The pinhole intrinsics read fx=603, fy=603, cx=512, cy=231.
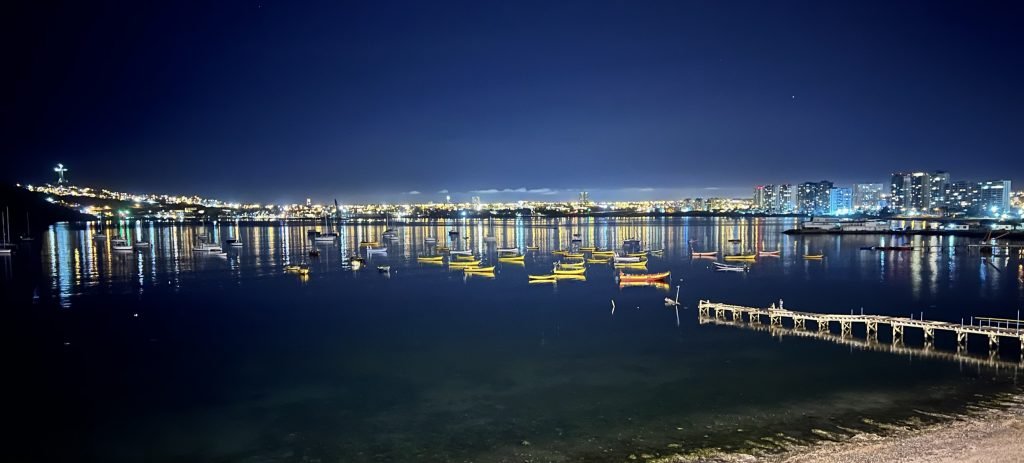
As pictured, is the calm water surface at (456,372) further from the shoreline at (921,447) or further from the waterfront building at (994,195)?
the waterfront building at (994,195)

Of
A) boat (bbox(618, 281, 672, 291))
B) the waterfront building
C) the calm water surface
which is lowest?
the calm water surface

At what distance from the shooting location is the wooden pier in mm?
20391

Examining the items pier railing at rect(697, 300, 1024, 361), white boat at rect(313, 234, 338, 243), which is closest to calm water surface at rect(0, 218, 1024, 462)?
pier railing at rect(697, 300, 1024, 361)

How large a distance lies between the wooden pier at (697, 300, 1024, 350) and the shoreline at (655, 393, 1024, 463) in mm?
7738

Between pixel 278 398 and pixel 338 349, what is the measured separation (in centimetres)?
607

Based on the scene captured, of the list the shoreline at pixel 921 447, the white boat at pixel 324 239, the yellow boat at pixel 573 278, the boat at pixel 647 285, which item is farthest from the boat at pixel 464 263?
the white boat at pixel 324 239

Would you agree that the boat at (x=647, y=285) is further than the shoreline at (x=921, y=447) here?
Yes

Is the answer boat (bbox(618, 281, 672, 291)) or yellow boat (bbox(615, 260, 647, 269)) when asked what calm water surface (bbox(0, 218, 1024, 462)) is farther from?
yellow boat (bbox(615, 260, 647, 269))

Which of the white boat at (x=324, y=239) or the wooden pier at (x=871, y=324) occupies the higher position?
the white boat at (x=324, y=239)

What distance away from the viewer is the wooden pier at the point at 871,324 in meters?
20.4

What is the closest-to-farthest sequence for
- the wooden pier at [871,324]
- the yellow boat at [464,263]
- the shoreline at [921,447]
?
1. the shoreline at [921,447]
2. the wooden pier at [871,324]
3. the yellow boat at [464,263]

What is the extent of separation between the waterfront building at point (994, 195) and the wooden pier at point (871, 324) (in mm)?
202466

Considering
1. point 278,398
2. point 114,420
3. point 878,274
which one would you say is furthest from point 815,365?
point 878,274

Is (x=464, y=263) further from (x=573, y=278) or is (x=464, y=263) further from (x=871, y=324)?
(x=871, y=324)
